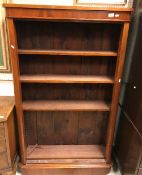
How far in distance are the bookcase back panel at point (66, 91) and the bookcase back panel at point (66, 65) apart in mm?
137

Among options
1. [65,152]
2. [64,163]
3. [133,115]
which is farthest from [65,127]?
[133,115]

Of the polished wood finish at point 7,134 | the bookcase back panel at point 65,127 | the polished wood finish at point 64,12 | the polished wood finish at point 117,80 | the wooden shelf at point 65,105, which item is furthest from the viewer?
the bookcase back panel at point 65,127

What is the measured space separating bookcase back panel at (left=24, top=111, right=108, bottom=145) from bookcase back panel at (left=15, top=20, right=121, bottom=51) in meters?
0.69

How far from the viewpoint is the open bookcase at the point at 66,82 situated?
1.34 m

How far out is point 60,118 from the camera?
189 centimetres

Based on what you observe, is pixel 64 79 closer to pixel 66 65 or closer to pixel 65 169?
pixel 66 65

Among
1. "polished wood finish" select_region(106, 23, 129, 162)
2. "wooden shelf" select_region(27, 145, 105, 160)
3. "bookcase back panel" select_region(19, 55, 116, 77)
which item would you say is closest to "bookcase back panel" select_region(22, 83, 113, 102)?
"bookcase back panel" select_region(19, 55, 116, 77)

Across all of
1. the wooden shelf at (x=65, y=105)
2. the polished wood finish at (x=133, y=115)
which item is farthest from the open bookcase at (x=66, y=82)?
the polished wood finish at (x=133, y=115)

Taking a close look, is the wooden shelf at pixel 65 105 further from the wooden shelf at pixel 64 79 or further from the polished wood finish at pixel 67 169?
the polished wood finish at pixel 67 169

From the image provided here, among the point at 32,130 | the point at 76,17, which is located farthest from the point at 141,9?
the point at 32,130

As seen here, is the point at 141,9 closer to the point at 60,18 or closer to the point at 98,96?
the point at 60,18

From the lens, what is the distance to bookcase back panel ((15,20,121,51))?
1531 millimetres

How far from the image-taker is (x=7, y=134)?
1.53 m

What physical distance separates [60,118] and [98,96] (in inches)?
18.1
